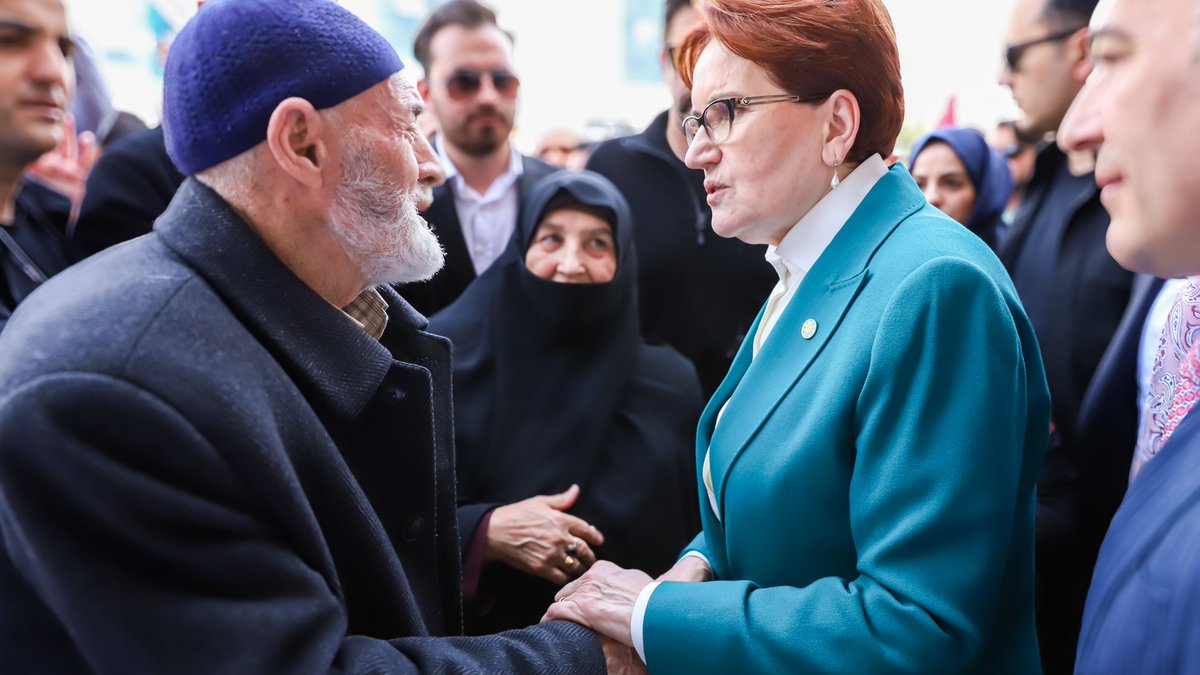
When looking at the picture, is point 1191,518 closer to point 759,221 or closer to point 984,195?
point 759,221

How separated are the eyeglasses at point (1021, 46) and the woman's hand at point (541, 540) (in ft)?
9.41

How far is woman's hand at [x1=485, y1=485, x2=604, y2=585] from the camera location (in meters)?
2.67

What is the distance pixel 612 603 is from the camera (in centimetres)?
183

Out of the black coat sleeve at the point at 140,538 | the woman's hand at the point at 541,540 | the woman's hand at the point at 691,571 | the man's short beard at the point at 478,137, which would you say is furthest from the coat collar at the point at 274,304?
the man's short beard at the point at 478,137

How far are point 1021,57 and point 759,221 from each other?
275 cm

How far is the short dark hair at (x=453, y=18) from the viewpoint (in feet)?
14.3

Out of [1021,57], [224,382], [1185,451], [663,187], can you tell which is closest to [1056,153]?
[1021,57]

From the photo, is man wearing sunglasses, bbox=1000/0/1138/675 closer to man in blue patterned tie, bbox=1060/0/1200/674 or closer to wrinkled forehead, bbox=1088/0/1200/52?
man in blue patterned tie, bbox=1060/0/1200/674

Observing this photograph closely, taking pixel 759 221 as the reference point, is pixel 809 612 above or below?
below

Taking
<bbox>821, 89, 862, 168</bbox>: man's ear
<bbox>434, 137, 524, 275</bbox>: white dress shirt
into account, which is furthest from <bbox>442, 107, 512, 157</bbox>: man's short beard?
<bbox>821, 89, 862, 168</bbox>: man's ear

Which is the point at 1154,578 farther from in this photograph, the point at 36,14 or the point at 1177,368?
the point at 36,14

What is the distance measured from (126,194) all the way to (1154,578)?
3.46 metres

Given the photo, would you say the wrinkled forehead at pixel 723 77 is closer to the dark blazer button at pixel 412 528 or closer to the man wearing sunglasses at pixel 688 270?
the dark blazer button at pixel 412 528

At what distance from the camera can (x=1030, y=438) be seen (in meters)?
1.68
